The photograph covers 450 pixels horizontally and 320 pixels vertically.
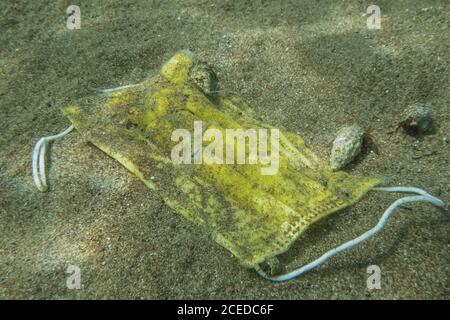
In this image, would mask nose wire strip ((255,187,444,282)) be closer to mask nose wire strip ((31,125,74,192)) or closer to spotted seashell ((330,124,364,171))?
spotted seashell ((330,124,364,171))

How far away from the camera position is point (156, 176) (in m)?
2.78

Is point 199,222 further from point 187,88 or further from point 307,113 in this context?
point 307,113

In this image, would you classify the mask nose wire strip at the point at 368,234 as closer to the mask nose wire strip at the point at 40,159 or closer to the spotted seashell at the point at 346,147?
the spotted seashell at the point at 346,147

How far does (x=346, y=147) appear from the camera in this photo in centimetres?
297

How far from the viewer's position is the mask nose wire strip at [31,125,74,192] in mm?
2938

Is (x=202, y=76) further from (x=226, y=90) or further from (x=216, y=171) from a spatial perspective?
(x=216, y=171)

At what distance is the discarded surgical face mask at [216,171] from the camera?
8.11 ft

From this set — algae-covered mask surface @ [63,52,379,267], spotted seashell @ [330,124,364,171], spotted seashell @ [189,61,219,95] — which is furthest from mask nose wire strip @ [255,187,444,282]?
spotted seashell @ [189,61,219,95]

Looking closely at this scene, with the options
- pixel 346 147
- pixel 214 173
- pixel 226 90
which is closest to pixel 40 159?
pixel 214 173

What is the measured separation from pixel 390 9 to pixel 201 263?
12.8ft

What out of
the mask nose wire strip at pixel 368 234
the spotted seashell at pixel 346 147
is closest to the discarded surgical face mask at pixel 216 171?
the mask nose wire strip at pixel 368 234

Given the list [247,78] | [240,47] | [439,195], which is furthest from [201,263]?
[240,47]

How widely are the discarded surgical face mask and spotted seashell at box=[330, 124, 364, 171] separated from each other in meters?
0.11
